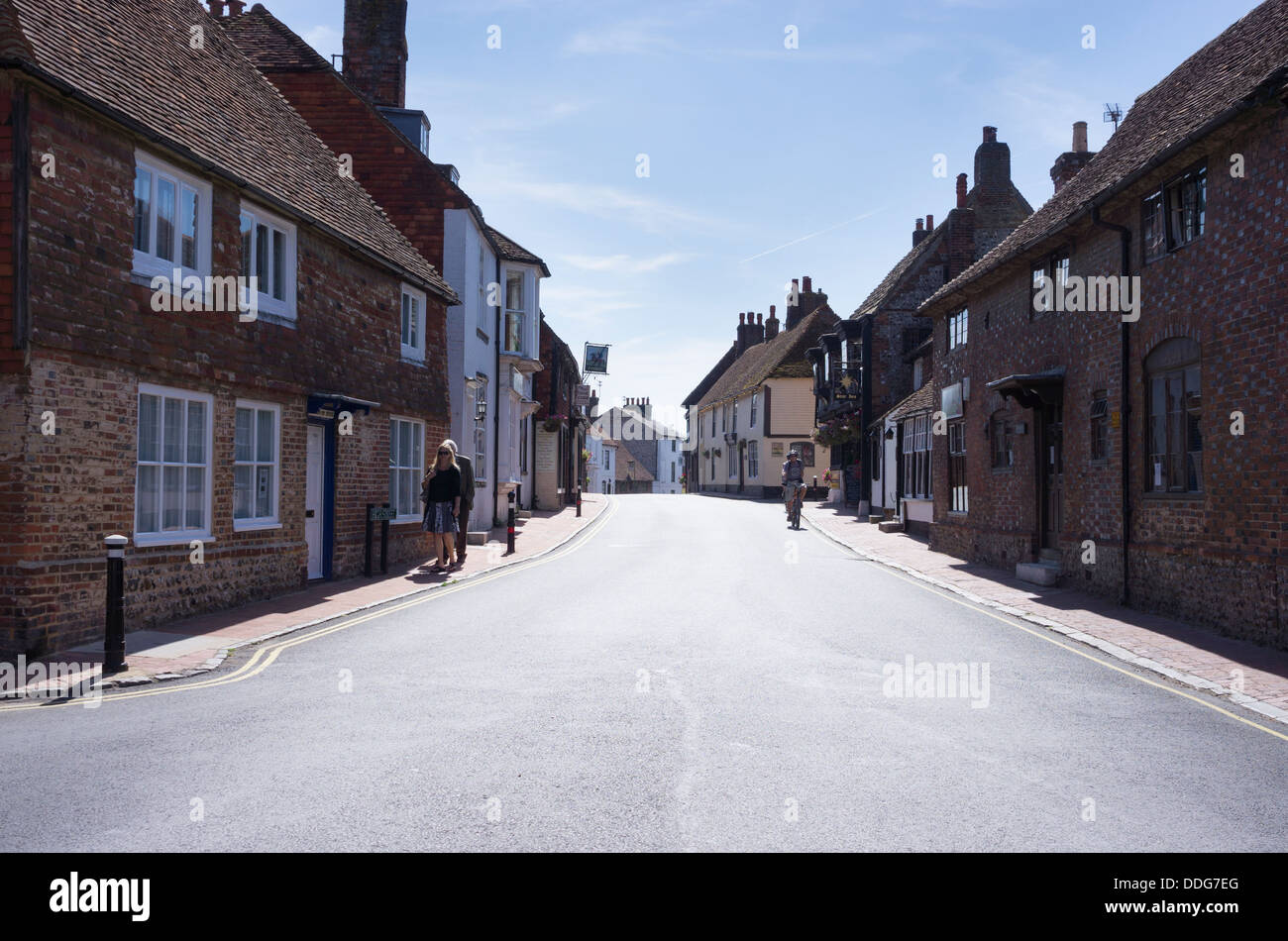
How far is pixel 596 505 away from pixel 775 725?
3442 cm

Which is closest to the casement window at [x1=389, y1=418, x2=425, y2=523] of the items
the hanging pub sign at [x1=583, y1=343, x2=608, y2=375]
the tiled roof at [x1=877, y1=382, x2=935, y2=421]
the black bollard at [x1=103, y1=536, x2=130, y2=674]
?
the black bollard at [x1=103, y1=536, x2=130, y2=674]

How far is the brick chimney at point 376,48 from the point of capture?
2500cm

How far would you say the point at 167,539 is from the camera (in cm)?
1120

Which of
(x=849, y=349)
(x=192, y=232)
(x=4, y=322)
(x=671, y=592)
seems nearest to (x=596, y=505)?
(x=849, y=349)

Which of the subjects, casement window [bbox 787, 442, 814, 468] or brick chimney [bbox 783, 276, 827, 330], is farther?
brick chimney [bbox 783, 276, 827, 330]

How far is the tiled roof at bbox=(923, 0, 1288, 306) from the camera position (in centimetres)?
1152

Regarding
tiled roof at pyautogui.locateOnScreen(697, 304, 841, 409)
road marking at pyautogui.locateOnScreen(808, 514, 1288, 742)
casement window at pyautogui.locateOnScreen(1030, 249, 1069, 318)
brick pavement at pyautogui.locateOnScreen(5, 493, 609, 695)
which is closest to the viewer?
road marking at pyautogui.locateOnScreen(808, 514, 1288, 742)

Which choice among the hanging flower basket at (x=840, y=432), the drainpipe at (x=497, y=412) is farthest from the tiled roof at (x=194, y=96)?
the hanging flower basket at (x=840, y=432)

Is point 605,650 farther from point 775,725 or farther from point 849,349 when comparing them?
point 849,349

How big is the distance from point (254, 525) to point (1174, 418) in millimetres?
12354

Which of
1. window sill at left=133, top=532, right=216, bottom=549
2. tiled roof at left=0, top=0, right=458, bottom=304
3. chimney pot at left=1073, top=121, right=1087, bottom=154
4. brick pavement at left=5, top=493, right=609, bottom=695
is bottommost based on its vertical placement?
brick pavement at left=5, top=493, right=609, bottom=695

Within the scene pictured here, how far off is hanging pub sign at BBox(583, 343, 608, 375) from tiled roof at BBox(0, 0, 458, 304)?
33026 mm

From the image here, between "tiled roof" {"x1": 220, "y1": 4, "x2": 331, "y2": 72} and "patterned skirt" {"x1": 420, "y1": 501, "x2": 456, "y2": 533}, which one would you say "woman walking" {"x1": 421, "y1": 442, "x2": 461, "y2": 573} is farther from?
"tiled roof" {"x1": 220, "y1": 4, "x2": 331, "y2": 72}
